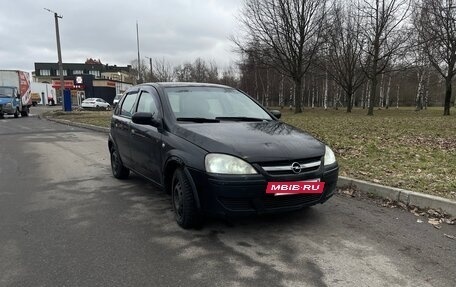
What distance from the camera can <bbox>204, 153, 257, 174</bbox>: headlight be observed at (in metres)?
3.81

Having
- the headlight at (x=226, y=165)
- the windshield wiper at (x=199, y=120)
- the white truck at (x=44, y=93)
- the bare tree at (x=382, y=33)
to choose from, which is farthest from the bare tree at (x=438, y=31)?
the white truck at (x=44, y=93)

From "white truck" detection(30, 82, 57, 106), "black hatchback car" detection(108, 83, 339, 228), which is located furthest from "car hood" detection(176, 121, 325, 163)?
"white truck" detection(30, 82, 57, 106)

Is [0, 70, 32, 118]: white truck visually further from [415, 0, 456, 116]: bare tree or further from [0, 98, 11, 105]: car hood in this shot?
[415, 0, 456, 116]: bare tree

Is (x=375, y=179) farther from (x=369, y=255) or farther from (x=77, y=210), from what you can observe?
(x=77, y=210)

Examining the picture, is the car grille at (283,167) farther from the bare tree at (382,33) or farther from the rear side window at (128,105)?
the bare tree at (382,33)

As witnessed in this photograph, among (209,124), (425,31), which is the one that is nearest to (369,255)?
(209,124)

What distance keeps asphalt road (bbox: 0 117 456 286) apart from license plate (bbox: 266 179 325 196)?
516 mm

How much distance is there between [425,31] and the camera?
28.3m

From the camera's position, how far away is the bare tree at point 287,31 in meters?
32.1

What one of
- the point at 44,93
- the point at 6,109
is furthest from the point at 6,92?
the point at 44,93

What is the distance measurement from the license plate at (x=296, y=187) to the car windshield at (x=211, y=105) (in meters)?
1.40

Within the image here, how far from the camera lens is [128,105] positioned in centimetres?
641

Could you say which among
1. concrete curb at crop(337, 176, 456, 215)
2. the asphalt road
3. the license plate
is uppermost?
the license plate

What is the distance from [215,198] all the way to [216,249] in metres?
0.50
